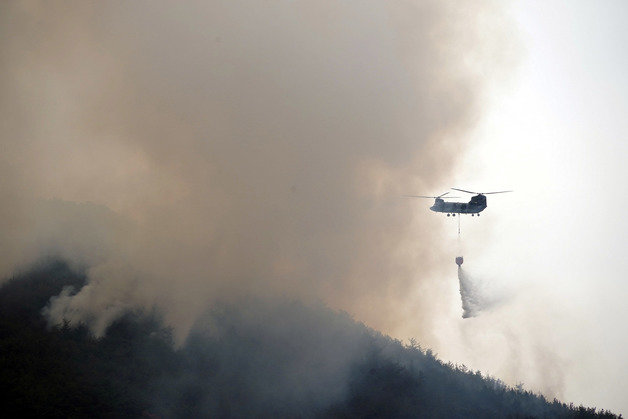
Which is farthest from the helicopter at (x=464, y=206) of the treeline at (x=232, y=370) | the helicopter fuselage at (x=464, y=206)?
the treeline at (x=232, y=370)

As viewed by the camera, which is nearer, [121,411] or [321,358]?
[121,411]

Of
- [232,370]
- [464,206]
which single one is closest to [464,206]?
[464,206]

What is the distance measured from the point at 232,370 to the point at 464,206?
56.9 meters

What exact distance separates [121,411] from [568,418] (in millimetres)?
92546

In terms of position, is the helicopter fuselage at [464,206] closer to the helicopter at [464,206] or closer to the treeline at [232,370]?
the helicopter at [464,206]

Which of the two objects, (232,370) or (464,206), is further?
(232,370)

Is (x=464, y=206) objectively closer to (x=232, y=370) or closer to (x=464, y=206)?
(x=464, y=206)

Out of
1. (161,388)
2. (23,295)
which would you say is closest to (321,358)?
(161,388)

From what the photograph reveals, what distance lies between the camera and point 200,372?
111 metres

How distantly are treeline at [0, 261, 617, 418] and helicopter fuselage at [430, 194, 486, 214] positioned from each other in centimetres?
4470

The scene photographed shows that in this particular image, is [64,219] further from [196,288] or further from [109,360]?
[109,360]

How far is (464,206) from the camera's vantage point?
94375mm

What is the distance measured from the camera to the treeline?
90.0 metres

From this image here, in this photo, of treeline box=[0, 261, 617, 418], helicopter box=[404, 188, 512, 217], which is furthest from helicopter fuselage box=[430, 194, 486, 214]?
treeline box=[0, 261, 617, 418]
